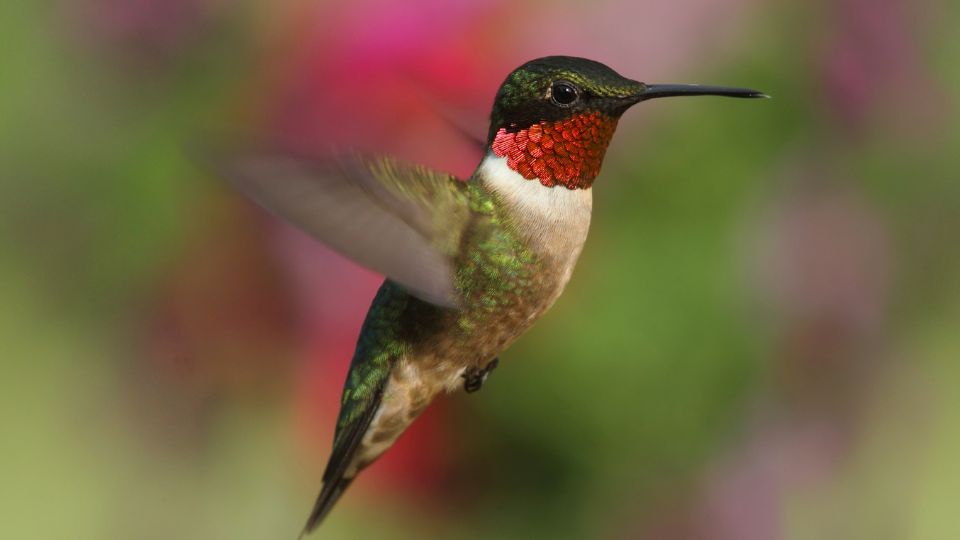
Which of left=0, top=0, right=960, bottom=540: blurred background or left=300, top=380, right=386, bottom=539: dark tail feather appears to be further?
left=0, top=0, right=960, bottom=540: blurred background

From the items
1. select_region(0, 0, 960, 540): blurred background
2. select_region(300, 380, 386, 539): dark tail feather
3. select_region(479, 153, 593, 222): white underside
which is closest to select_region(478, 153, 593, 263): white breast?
select_region(479, 153, 593, 222): white underside

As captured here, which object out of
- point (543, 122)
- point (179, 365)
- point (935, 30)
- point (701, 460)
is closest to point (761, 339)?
point (701, 460)

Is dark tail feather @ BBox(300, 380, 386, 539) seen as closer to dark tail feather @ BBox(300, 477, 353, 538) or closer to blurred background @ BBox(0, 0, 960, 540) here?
dark tail feather @ BBox(300, 477, 353, 538)

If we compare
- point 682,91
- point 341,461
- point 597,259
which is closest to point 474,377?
point 341,461

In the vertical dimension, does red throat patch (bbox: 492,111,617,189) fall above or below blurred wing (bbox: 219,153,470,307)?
above

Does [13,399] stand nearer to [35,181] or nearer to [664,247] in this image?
[35,181]

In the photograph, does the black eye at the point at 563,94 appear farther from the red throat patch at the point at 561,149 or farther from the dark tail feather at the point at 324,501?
the dark tail feather at the point at 324,501

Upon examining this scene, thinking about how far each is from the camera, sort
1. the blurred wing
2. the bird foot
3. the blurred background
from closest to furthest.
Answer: the blurred wing < the bird foot < the blurred background

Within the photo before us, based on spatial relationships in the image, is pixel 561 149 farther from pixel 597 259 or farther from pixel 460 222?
pixel 597 259
